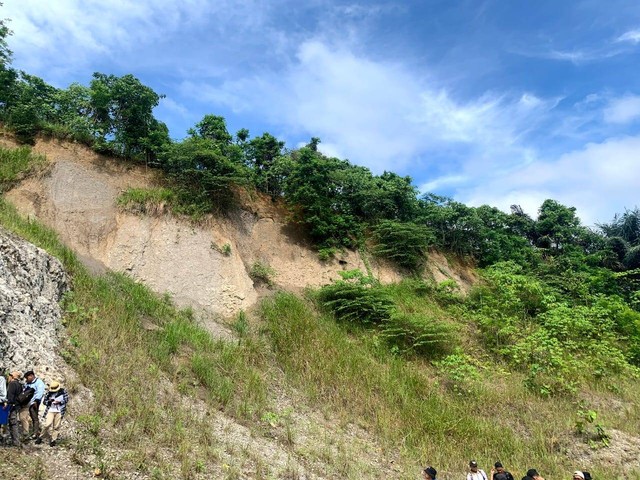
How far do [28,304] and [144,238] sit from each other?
6505mm

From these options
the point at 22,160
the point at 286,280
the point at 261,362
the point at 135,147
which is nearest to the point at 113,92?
the point at 135,147

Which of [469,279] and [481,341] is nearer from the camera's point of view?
[481,341]

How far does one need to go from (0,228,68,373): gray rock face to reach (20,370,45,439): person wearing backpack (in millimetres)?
1013

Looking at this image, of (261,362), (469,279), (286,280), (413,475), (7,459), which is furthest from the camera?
(469,279)

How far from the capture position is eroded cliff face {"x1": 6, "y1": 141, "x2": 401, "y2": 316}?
1482 cm

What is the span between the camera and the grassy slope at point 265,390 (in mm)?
8008

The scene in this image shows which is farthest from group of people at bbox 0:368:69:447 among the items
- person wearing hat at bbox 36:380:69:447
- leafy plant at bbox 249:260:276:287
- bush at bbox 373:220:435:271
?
bush at bbox 373:220:435:271

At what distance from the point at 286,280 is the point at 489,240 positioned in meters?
14.0

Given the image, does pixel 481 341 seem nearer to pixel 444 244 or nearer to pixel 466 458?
pixel 466 458

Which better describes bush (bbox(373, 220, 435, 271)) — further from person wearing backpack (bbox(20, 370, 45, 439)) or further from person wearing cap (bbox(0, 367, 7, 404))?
person wearing cap (bbox(0, 367, 7, 404))

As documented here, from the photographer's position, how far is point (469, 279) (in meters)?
23.7

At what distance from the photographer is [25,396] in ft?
22.9

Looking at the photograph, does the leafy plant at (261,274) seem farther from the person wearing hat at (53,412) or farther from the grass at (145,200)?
the person wearing hat at (53,412)

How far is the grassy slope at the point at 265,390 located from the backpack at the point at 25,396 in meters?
1.03
